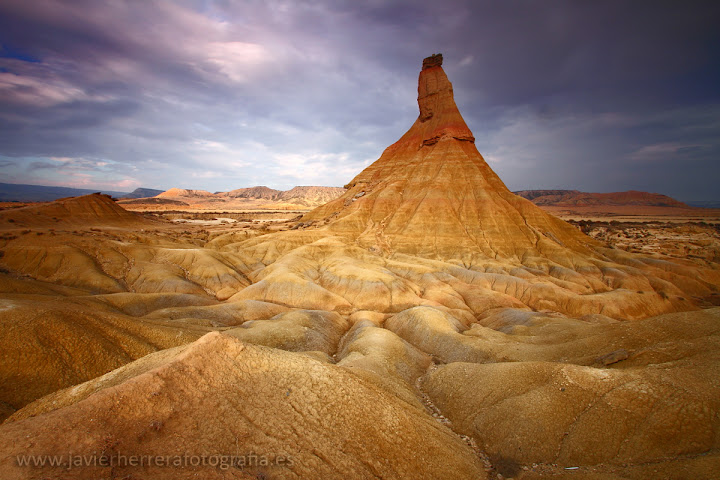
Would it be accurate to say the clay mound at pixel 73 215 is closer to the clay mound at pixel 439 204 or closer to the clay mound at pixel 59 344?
the clay mound at pixel 439 204

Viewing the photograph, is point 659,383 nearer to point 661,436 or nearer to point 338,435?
point 661,436

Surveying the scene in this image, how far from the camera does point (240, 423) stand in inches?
420

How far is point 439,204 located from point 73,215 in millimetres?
103142

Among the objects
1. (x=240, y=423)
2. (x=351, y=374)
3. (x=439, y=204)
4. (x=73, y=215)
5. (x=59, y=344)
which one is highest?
(x=439, y=204)

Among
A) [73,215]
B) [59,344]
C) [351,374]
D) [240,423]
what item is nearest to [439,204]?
[351,374]

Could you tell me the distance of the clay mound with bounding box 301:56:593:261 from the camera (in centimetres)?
6956

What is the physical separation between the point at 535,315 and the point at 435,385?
71.3 feet

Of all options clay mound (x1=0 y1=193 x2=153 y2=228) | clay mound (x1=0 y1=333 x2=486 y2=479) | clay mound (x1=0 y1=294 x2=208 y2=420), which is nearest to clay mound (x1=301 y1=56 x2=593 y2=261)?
clay mound (x1=0 y1=294 x2=208 y2=420)

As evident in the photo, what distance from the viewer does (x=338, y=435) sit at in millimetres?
11648

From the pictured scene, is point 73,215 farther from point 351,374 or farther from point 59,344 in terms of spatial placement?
point 351,374

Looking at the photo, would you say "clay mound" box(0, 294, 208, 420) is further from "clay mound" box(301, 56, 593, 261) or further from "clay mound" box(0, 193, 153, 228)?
"clay mound" box(0, 193, 153, 228)

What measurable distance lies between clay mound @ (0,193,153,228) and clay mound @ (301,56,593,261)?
60854mm

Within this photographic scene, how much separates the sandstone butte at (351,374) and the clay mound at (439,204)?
1580 centimetres

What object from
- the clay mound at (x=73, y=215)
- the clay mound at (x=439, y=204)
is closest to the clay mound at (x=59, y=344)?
the clay mound at (x=439, y=204)
